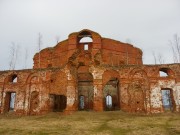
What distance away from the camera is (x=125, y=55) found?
27734mm

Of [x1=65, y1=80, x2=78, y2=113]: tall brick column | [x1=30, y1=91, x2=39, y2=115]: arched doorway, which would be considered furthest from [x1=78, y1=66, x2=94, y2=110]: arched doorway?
[x1=30, y1=91, x2=39, y2=115]: arched doorway

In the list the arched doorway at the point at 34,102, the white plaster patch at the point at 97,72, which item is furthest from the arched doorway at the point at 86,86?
the arched doorway at the point at 34,102

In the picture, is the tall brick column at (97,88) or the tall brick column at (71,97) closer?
the tall brick column at (97,88)

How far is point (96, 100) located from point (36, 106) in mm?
6354

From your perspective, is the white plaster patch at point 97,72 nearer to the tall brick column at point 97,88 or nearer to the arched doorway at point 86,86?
the tall brick column at point 97,88

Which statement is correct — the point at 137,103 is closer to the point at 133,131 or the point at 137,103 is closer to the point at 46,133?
the point at 133,131

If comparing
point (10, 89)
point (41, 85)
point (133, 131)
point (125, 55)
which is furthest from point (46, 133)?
point (125, 55)

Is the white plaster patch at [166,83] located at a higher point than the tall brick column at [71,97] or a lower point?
higher

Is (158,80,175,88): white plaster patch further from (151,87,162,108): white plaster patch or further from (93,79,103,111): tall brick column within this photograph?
(93,79,103,111): tall brick column

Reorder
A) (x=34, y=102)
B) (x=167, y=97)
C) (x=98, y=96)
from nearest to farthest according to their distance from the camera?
1. (x=98, y=96)
2. (x=34, y=102)
3. (x=167, y=97)

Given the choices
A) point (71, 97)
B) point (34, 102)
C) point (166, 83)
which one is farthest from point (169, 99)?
point (34, 102)

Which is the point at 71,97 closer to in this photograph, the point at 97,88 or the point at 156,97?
the point at 97,88

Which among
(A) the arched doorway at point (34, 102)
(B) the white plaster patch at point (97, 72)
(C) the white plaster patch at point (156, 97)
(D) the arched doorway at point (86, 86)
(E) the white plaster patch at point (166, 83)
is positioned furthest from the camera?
(D) the arched doorway at point (86, 86)

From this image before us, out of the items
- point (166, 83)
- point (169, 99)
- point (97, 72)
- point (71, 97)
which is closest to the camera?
point (71, 97)
